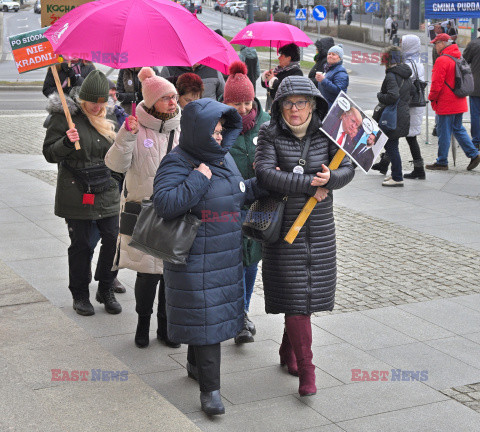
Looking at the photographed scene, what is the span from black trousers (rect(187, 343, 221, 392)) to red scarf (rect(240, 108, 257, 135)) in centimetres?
180

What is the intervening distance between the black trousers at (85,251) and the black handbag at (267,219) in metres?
1.75

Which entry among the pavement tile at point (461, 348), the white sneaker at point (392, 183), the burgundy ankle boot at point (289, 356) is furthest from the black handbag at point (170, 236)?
the white sneaker at point (392, 183)

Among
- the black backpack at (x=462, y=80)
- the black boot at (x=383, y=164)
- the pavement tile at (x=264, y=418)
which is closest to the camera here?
the pavement tile at (x=264, y=418)

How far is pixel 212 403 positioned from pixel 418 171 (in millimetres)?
8162

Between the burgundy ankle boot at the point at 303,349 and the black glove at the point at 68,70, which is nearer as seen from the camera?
the burgundy ankle boot at the point at 303,349

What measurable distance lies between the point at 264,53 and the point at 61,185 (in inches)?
1621

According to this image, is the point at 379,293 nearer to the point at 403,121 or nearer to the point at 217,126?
the point at 217,126

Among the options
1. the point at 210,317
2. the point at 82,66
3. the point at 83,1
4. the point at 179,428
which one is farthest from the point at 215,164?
the point at 82,66

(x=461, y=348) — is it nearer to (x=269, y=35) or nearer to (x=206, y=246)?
(x=206, y=246)

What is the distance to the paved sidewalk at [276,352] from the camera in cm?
473

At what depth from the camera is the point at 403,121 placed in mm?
11438

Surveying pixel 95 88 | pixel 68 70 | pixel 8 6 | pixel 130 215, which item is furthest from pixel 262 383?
pixel 8 6

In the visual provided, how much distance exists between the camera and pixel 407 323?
21.2 ft

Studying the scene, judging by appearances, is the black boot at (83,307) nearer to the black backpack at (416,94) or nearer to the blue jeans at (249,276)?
the blue jeans at (249,276)
